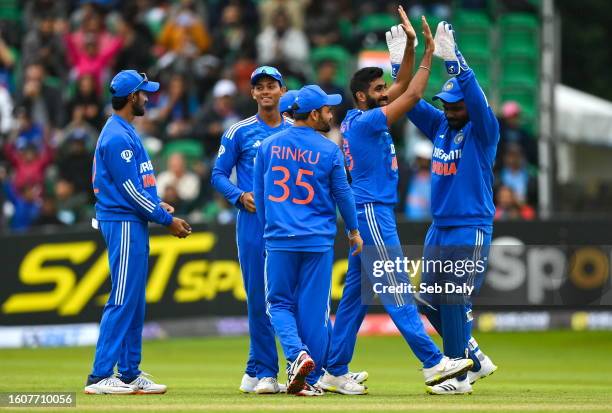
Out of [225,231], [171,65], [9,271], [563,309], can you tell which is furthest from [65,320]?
[563,309]

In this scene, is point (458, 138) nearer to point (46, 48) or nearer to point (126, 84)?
point (126, 84)

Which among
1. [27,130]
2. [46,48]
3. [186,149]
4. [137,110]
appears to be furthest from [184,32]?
[137,110]

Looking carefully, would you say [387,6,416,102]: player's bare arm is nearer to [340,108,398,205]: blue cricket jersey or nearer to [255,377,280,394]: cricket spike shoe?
[340,108,398,205]: blue cricket jersey

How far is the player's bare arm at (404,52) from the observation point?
38.6 feet

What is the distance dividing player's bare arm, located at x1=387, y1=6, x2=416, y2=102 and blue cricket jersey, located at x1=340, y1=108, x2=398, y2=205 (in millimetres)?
332

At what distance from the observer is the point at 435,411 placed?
9.95 meters

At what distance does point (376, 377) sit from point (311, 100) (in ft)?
14.5

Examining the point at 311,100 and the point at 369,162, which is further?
the point at 369,162

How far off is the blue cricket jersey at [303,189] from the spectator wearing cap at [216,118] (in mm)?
10905

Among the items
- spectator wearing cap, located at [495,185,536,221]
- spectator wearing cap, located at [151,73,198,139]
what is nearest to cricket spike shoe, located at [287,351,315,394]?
spectator wearing cap, located at [495,185,536,221]

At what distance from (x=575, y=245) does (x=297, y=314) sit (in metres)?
9.52

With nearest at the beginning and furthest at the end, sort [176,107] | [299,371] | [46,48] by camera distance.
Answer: [299,371] < [176,107] < [46,48]

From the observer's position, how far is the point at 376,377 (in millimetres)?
14992

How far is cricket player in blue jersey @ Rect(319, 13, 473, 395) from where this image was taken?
1193 centimetres
